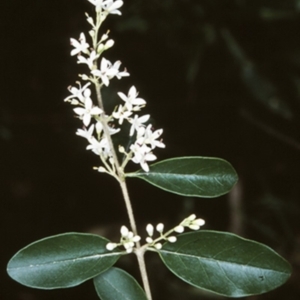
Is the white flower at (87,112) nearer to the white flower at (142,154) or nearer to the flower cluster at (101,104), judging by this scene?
the flower cluster at (101,104)

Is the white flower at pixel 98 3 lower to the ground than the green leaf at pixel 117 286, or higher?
higher

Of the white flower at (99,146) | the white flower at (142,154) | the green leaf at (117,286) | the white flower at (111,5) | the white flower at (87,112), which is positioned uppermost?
the white flower at (111,5)

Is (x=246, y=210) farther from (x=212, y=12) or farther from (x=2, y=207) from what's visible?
(x=2, y=207)

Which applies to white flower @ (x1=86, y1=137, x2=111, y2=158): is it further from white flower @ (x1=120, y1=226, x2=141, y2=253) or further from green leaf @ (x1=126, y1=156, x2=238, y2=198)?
white flower @ (x1=120, y1=226, x2=141, y2=253)

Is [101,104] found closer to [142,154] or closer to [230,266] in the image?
[142,154]

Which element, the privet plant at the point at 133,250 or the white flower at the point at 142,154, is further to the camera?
the white flower at the point at 142,154

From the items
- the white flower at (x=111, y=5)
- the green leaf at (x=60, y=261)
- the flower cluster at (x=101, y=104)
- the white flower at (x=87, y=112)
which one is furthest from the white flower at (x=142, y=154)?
the white flower at (x=111, y=5)

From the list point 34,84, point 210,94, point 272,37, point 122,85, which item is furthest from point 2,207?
point 272,37
